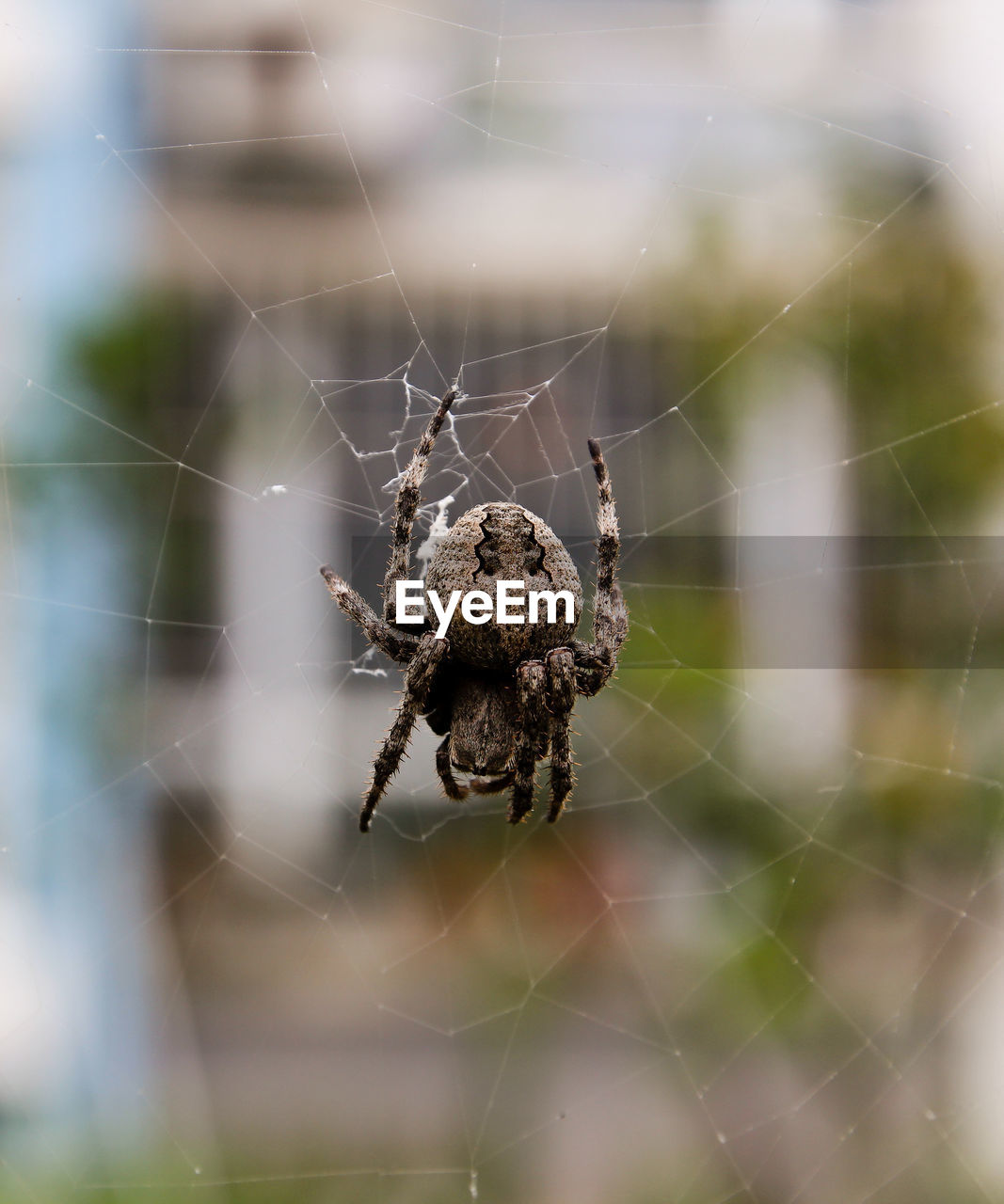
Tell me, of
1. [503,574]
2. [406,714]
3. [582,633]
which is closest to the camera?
[503,574]

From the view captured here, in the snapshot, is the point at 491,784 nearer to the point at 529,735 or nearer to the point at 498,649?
the point at 529,735

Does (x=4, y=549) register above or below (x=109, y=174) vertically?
below

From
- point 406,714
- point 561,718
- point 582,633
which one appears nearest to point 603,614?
point 561,718

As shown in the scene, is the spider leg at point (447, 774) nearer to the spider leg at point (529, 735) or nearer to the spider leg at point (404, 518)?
the spider leg at point (529, 735)

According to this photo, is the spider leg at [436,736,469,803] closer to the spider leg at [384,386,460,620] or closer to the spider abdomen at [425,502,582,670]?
the spider abdomen at [425,502,582,670]

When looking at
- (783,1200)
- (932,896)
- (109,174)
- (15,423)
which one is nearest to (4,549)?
(15,423)

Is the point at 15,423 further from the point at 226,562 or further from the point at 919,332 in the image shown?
the point at 919,332

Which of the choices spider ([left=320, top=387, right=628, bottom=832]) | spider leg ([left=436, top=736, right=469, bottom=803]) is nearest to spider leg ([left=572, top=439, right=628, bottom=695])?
spider ([left=320, top=387, right=628, bottom=832])
